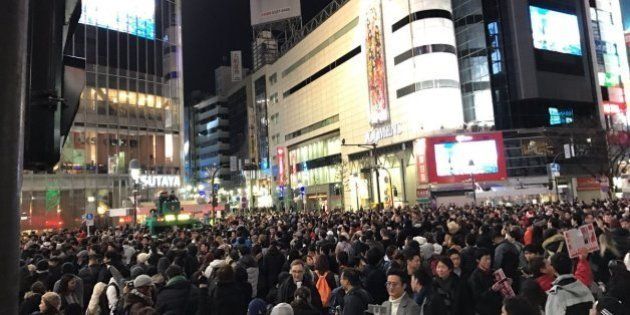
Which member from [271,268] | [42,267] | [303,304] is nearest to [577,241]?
[303,304]

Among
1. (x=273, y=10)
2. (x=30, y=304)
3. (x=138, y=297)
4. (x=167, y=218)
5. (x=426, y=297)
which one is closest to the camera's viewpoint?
(x=426, y=297)

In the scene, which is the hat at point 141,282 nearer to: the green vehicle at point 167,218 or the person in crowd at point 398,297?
the person in crowd at point 398,297

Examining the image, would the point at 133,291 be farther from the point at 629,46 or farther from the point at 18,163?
the point at 629,46

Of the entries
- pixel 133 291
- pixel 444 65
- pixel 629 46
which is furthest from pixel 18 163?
pixel 629 46

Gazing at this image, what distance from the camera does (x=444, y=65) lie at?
53.7m

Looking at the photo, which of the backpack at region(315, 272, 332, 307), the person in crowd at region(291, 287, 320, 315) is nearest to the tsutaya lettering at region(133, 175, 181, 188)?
the backpack at region(315, 272, 332, 307)

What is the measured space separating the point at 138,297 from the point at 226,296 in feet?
3.69

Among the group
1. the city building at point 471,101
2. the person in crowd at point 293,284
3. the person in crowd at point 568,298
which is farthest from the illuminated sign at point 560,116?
the person in crowd at point 568,298

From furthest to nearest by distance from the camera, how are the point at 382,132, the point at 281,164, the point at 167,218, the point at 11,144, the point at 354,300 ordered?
the point at 281,164
the point at 382,132
the point at 167,218
the point at 354,300
the point at 11,144

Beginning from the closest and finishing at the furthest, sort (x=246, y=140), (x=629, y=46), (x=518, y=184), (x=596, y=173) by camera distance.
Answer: (x=518, y=184) < (x=596, y=173) < (x=629, y=46) < (x=246, y=140)

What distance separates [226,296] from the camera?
646 cm

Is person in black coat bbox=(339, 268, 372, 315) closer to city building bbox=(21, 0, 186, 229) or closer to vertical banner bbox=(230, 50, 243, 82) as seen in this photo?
city building bbox=(21, 0, 186, 229)

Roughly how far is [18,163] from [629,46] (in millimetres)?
82024

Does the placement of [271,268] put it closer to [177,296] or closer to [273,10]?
[177,296]
